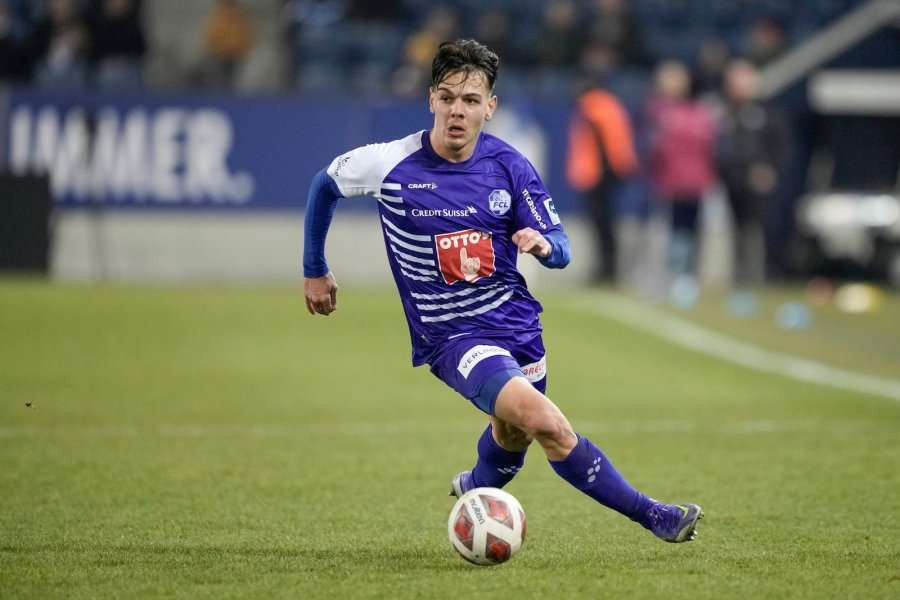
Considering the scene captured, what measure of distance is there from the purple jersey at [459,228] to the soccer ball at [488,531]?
0.77 m

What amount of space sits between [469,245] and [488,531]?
1.19m

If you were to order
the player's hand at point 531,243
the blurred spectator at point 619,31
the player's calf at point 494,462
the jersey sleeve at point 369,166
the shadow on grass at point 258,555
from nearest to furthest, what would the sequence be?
the player's hand at point 531,243, the shadow on grass at point 258,555, the jersey sleeve at point 369,166, the player's calf at point 494,462, the blurred spectator at point 619,31

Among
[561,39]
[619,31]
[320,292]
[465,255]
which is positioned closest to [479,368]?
[465,255]

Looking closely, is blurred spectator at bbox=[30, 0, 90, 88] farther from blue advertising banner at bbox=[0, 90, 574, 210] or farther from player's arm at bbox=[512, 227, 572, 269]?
player's arm at bbox=[512, 227, 572, 269]

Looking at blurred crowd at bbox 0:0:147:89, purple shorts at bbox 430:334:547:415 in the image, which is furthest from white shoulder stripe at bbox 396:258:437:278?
blurred crowd at bbox 0:0:147:89

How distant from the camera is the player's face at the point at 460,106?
20.6 ft

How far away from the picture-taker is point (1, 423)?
10625mm

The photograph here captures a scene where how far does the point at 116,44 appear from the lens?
2100cm

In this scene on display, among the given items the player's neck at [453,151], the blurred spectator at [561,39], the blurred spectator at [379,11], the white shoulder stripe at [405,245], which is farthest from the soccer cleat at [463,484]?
the blurred spectator at [379,11]

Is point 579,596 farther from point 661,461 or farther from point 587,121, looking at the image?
point 587,121

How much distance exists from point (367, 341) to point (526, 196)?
9.27 m

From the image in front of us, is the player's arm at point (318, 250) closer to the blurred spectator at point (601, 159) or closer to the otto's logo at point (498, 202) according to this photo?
the otto's logo at point (498, 202)

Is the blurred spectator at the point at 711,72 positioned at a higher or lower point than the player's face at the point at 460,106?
lower

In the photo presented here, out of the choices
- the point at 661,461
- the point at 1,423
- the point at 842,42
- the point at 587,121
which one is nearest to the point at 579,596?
the point at 661,461
